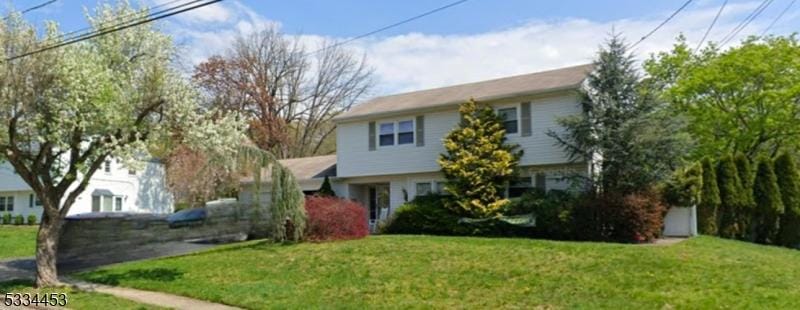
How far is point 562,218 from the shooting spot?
58.5 ft

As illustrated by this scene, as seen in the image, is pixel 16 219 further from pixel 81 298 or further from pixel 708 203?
pixel 708 203

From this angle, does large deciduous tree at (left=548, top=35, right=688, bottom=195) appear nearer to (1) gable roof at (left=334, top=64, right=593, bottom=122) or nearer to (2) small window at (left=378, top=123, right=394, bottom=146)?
(1) gable roof at (left=334, top=64, right=593, bottom=122)

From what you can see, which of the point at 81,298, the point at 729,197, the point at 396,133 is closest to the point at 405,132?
the point at 396,133

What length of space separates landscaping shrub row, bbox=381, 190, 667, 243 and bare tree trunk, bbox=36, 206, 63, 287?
10.9 m

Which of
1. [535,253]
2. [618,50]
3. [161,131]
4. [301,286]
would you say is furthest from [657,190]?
[161,131]

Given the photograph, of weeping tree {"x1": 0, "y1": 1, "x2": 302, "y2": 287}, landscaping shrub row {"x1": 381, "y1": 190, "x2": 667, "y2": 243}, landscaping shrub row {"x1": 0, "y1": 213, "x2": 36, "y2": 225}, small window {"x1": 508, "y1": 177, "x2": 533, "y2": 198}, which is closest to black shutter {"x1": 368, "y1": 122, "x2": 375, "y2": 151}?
landscaping shrub row {"x1": 381, "y1": 190, "x2": 667, "y2": 243}

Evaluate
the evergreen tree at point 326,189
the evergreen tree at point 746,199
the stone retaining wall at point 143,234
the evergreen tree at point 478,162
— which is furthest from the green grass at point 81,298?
the evergreen tree at point 746,199

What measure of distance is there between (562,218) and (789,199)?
10141 millimetres

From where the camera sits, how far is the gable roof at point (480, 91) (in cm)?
2072

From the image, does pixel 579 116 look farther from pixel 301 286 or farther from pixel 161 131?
pixel 161 131

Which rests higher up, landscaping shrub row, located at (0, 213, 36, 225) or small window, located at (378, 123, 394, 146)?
small window, located at (378, 123, 394, 146)

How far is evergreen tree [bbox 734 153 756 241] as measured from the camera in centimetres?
2145

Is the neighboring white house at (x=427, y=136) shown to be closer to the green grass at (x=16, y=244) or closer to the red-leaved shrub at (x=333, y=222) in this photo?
the red-leaved shrub at (x=333, y=222)

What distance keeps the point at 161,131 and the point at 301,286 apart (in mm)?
4650
